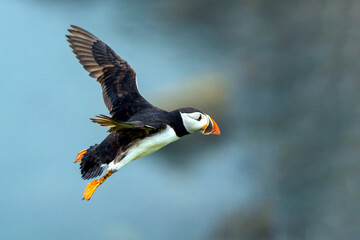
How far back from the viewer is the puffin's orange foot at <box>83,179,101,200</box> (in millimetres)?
1997

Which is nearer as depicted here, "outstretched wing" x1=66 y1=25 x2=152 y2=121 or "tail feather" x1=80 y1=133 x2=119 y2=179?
"tail feather" x1=80 y1=133 x2=119 y2=179

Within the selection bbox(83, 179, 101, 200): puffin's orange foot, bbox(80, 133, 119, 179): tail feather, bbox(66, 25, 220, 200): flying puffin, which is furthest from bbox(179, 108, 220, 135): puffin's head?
bbox(83, 179, 101, 200): puffin's orange foot

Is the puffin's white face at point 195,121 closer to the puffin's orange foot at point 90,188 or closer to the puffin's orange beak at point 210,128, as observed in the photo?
the puffin's orange beak at point 210,128

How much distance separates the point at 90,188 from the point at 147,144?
11.6 inches

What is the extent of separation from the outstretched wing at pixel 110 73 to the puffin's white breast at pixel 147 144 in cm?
26

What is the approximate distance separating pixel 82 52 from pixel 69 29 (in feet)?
0.40

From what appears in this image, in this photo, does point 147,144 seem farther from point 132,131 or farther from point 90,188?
point 90,188

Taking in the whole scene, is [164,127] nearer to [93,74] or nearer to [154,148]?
[154,148]

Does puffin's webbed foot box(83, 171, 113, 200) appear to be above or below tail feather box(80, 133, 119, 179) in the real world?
below

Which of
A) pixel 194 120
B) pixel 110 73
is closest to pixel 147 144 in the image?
pixel 194 120

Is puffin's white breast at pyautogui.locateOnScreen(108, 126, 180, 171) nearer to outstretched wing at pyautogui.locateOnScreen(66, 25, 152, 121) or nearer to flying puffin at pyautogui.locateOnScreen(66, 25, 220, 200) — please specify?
flying puffin at pyautogui.locateOnScreen(66, 25, 220, 200)

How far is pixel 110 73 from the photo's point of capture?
241 centimetres

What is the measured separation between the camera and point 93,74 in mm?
2418

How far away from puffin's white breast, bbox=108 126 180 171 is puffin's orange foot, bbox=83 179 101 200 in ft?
0.35
